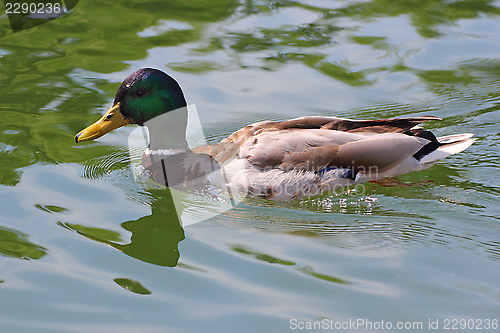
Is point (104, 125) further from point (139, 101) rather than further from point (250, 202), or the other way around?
point (250, 202)

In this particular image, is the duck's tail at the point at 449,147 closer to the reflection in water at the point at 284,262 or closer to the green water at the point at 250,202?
the green water at the point at 250,202

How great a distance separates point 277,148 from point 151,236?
1311 millimetres

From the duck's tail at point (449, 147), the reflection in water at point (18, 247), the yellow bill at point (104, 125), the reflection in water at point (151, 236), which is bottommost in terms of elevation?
the reflection in water at point (151, 236)

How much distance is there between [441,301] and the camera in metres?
2.96

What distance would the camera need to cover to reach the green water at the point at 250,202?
2.99 meters

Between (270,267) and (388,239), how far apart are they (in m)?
0.92

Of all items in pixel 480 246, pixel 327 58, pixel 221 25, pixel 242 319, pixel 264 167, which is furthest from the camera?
pixel 221 25

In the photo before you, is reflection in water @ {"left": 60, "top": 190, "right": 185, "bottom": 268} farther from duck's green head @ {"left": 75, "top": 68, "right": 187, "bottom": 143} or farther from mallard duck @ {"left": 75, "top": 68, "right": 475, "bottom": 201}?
duck's green head @ {"left": 75, "top": 68, "right": 187, "bottom": 143}

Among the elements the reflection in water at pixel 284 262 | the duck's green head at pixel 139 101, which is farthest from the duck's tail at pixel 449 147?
the duck's green head at pixel 139 101

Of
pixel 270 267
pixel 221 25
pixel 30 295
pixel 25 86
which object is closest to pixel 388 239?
pixel 270 267

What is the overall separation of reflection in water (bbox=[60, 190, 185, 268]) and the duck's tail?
7.69 ft

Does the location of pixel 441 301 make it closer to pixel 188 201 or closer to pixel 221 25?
pixel 188 201

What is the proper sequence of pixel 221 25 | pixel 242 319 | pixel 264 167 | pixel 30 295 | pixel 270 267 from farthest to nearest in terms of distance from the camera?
pixel 221 25, pixel 264 167, pixel 270 267, pixel 30 295, pixel 242 319

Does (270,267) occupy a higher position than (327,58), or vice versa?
(327,58)
